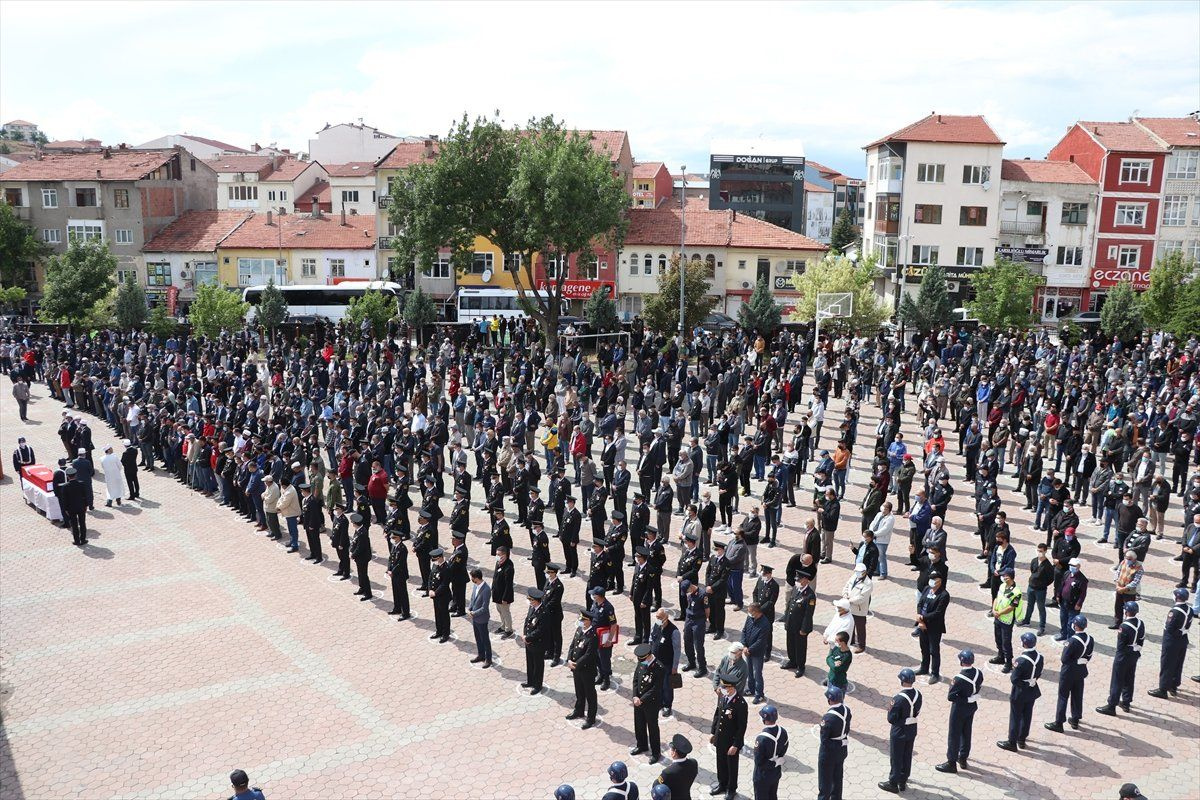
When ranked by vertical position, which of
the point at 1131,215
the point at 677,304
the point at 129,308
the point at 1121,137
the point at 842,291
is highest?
the point at 1121,137

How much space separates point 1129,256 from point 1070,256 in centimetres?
301

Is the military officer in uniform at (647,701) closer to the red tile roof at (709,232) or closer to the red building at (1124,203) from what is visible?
the red tile roof at (709,232)

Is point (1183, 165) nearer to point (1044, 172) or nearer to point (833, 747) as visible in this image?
point (1044, 172)

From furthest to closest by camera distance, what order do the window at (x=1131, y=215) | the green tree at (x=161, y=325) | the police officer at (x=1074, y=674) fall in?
the window at (x=1131, y=215), the green tree at (x=161, y=325), the police officer at (x=1074, y=674)

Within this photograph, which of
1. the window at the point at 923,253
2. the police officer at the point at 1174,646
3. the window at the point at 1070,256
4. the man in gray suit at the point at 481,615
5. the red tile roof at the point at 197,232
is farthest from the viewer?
the red tile roof at the point at 197,232

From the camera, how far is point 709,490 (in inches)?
812

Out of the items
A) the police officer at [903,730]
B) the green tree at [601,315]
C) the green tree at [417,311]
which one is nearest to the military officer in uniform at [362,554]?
the police officer at [903,730]

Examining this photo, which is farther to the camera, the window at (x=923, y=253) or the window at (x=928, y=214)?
the window at (x=923, y=253)

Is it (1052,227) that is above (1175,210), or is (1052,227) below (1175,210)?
below

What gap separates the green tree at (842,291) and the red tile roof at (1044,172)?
14.8 meters

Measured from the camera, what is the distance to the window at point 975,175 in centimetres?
5166

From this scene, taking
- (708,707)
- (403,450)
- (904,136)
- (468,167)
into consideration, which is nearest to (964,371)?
(403,450)

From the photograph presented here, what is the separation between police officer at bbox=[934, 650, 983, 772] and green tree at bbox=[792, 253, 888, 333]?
28324mm

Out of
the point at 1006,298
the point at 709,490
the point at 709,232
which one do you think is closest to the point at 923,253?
the point at 709,232
